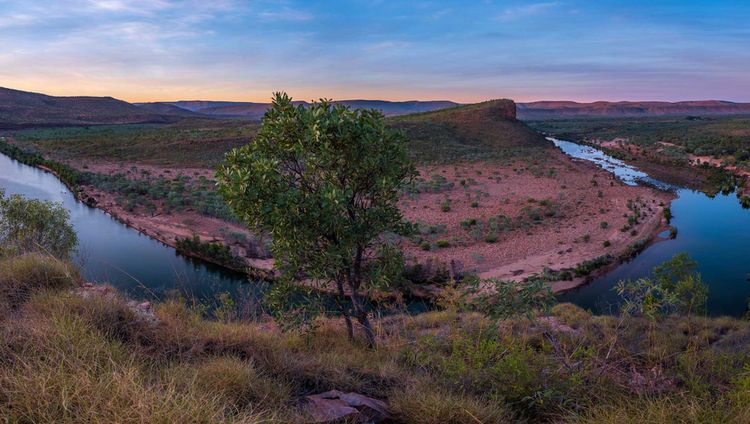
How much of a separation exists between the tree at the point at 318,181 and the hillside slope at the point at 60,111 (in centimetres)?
10977

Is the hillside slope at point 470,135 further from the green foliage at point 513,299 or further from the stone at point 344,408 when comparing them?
the stone at point 344,408

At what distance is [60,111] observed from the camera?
4985 inches

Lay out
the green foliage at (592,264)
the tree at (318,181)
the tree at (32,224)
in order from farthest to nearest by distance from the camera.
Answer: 1. the green foliage at (592,264)
2. the tree at (32,224)
3. the tree at (318,181)

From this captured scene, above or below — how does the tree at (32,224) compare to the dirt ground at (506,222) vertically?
above

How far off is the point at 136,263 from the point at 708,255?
25116 mm

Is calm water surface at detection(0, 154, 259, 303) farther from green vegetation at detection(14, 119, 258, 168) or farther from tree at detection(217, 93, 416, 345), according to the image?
green vegetation at detection(14, 119, 258, 168)

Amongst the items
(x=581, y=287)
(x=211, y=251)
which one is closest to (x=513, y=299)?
(x=581, y=287)

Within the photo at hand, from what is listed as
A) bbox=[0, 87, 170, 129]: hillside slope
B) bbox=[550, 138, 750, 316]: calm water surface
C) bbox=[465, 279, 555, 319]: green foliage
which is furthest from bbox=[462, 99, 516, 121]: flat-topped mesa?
bbox=[0, 87, 170, 129]: hillside slope

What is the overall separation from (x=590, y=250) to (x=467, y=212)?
24.5 feet

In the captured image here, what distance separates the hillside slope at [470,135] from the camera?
173 feet

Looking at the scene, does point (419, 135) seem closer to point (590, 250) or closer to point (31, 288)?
point (590, 250)

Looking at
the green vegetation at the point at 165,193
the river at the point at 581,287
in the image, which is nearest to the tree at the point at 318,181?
the river at the point at 581,287

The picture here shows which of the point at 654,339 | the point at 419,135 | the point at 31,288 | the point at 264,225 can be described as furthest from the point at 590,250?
the point at 419,135

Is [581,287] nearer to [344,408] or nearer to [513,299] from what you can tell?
[513,299]
